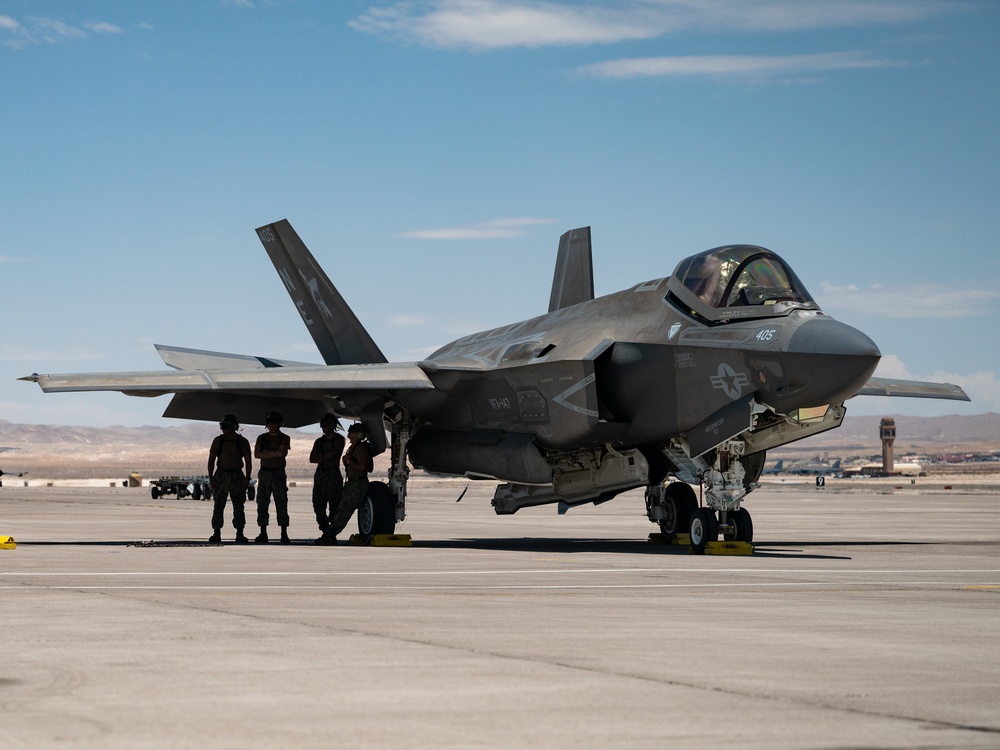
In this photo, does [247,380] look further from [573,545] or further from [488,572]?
[488,572]

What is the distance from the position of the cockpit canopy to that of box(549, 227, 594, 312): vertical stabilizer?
18.8ft

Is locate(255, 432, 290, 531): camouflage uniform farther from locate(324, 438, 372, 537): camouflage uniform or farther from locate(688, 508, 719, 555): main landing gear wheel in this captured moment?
locate(688, 508, 719, 555): main landing gear wheel

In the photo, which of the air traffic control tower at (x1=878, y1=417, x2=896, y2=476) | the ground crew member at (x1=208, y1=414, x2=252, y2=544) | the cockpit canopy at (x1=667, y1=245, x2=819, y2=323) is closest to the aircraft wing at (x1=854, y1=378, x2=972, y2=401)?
the cockpit canopy at (x1=667, y1=245, x2=819, y2=323)

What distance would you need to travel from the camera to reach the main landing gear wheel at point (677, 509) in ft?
65.3

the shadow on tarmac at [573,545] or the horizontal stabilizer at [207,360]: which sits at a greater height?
the horizontal stabilizer at [207,360]

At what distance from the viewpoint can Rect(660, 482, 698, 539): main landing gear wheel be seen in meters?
19.9

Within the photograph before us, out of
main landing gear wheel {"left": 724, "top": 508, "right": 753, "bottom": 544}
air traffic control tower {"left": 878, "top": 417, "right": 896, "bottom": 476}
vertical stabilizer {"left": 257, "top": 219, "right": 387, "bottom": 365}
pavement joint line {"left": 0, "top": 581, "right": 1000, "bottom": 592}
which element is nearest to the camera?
pavement joint line {"left": 0, "top": 581, "right": 1000, "bottom": 592}

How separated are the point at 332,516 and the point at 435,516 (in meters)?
12.9

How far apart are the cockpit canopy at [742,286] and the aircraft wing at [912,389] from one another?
4690mm

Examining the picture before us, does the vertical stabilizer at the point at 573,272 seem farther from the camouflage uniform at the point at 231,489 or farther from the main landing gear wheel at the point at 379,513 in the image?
the camouflage uniform at the point at 231,489

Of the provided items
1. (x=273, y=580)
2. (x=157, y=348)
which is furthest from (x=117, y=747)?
(x=157, y=348)

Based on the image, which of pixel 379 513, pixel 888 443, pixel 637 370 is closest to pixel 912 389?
pixel 637 370

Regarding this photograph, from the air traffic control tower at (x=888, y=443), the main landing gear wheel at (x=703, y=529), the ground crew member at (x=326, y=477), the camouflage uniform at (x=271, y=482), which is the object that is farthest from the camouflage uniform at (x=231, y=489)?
the air traffic control tower at (x=888, y=443)

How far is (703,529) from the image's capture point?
16156mm
